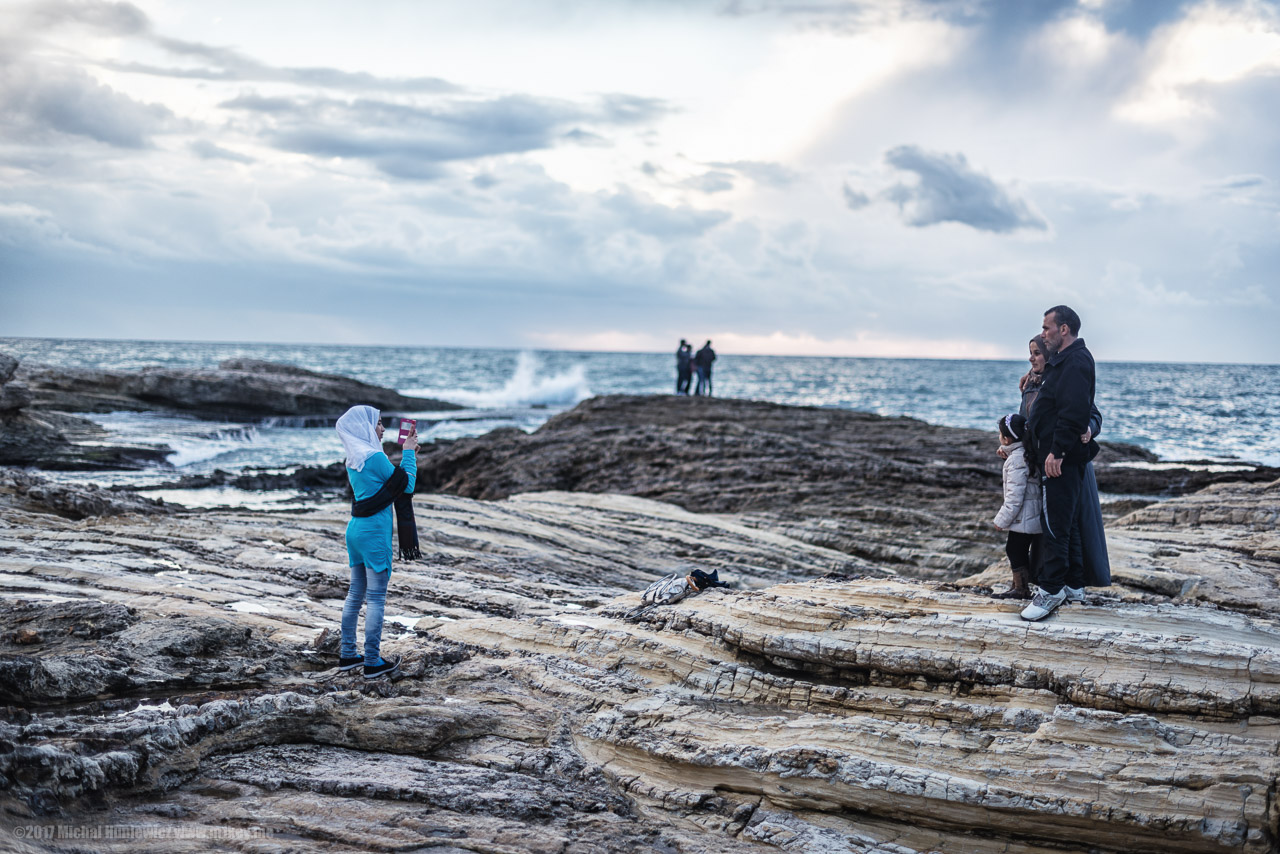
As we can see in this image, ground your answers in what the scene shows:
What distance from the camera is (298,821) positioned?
4.37 metres

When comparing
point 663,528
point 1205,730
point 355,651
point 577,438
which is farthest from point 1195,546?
point 577,438

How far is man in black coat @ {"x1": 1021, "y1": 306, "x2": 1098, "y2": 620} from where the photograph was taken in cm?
591

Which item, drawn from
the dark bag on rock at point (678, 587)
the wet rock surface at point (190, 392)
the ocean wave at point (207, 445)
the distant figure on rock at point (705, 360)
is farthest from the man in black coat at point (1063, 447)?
the wet rock surface at point (190, 392)

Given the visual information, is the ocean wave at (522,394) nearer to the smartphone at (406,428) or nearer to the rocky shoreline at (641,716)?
the rocky shoreline at (641,716)

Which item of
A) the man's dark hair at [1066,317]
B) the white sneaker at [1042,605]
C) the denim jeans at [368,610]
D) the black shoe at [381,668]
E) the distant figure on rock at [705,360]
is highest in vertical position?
the distant figure on rock at [705,360]

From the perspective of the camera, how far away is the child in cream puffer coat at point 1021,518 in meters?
6.31

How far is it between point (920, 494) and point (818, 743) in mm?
11945

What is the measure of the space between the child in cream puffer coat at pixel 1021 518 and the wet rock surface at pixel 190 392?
39.6 metres

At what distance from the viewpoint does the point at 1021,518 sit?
6.37m

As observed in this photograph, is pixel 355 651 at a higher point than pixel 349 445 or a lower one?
lower

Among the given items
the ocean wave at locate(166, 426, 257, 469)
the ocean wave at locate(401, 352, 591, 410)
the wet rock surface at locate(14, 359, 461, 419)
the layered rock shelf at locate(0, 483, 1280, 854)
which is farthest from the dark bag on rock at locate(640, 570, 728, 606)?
the ocean wave at locate(401, 352, 591, 410)

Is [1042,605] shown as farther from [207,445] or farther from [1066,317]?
[207,445]

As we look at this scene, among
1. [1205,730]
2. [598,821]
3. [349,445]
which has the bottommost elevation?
[598,821]

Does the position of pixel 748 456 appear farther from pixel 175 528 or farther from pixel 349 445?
pixel 349 445
